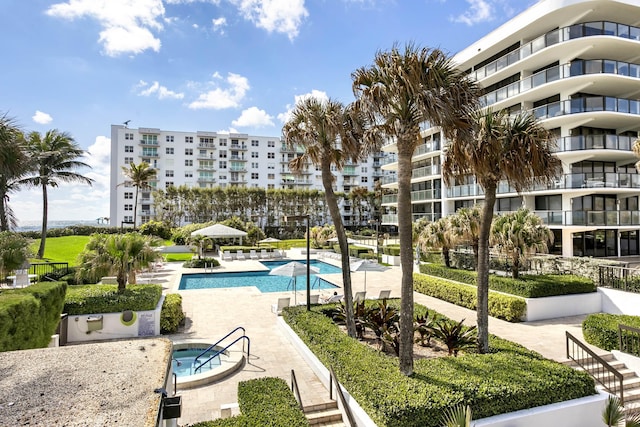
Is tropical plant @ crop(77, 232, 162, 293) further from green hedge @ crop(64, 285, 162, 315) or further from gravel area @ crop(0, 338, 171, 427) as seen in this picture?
gravel area @ crop(0, 338, 171, 427)

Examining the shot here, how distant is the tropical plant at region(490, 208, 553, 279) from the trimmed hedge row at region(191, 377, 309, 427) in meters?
12.1

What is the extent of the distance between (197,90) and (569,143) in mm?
22615

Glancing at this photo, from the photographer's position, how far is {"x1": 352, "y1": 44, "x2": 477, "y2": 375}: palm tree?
6871 mm

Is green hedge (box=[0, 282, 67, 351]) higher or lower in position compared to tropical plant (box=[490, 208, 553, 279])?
lower

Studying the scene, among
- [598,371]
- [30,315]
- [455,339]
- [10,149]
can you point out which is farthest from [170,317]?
[598,371]

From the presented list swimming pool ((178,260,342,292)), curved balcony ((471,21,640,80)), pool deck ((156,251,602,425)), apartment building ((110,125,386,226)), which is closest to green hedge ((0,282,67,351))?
pool deck ((156,251,602,425))

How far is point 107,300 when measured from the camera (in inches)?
472

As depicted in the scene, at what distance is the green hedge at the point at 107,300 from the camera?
457 inches

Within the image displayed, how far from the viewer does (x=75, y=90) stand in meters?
15.0

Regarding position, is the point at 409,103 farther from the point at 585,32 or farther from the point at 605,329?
the point at 585,32

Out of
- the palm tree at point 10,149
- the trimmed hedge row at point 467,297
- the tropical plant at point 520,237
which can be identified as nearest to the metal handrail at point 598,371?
the trimmed hedge row at point 467,297

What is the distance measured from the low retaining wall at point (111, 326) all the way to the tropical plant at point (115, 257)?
1.33 metres

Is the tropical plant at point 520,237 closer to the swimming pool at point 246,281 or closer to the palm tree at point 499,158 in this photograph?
the palm tree at point 499,158

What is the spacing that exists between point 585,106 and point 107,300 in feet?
91.1
